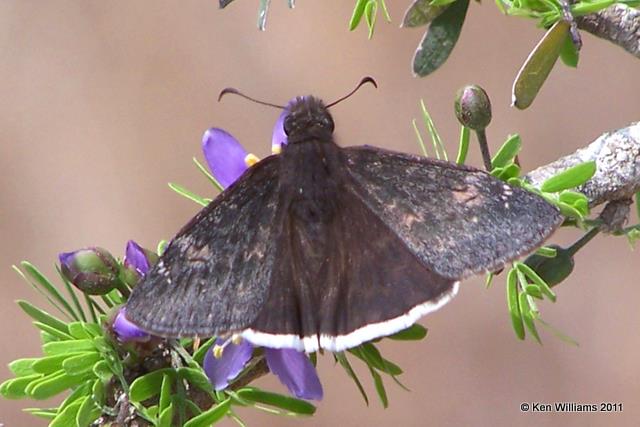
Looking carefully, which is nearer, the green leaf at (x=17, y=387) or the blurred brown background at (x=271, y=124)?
the green leaf at (x=17, y=387)

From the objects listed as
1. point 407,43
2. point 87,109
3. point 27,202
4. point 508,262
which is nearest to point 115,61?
point 87,109

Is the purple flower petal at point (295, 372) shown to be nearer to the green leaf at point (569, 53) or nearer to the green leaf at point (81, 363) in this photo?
the green leaf at point (81, 363)

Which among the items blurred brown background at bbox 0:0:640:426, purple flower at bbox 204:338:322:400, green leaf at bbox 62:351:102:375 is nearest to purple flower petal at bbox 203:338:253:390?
purple flower at bbox 204:338:322:400

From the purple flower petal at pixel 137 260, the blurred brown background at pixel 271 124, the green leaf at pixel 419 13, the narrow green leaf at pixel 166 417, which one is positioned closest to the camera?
the narrow green leaf at pixel 166 417

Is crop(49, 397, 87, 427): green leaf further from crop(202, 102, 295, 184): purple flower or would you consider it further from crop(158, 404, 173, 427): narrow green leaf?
crop(202, 102, 295, 184): purple flower

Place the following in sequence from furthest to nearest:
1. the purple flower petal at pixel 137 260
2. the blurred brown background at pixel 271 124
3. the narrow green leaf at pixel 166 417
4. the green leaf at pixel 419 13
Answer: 1. the blurred brown background at pixel 271 124
2. the green leaf at pixel 419 13
3. the purple flower petal at pixel 137 260
4. the narrow green leaf at pixel 166 417

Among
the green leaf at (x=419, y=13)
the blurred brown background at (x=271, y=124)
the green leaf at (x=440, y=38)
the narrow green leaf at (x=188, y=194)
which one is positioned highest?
the green leaf at (x=419, y=13)

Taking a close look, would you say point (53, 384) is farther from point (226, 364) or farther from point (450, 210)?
point (450, 210)

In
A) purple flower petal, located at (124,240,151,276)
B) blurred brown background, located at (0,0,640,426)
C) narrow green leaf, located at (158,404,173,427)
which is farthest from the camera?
blurred brown background, located at (0,0,640,426)

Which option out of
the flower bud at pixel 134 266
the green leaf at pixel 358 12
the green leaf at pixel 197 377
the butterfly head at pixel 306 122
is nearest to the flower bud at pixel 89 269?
the flower bud at pixel 134 266
